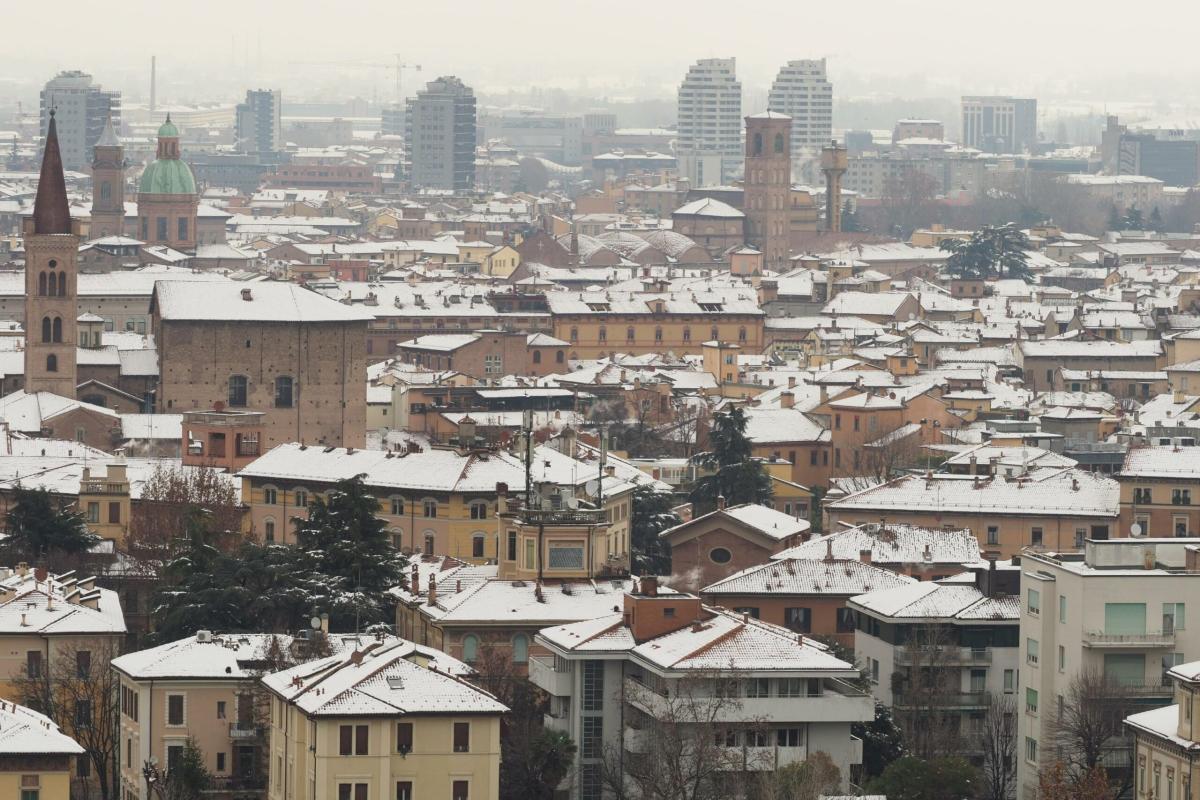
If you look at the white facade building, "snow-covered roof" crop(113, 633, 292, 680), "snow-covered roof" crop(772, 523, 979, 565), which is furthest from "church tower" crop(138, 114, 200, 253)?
the white facade building

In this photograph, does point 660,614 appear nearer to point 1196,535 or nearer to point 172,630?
point 172,630

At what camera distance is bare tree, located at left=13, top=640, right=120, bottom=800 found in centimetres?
4905

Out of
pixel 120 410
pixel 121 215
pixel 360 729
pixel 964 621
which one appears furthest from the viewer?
pixel 121 215

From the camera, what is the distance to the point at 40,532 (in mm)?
62156

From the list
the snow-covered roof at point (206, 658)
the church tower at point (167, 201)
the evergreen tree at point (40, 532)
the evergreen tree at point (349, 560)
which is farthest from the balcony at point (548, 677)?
the church tower at point (167, 201)

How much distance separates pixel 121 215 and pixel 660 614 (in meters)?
102

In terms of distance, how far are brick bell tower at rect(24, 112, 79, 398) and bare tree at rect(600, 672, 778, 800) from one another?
137ft

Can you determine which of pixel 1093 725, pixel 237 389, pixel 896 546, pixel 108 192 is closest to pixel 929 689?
pixel 1093 725

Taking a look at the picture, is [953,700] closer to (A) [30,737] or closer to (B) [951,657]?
(B) [951,657]

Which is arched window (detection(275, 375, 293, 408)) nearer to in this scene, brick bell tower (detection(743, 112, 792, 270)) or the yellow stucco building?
the yellow stucco building

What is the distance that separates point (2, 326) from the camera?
344ft

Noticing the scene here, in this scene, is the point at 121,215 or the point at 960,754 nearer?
the point at 960,754

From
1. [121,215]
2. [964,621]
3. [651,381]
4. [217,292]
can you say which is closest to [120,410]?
[217,292]

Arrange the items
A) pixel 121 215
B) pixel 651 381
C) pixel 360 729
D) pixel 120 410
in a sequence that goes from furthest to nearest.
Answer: pixel 121 215 → pixel 651 381 → pixel 120 410 → pixel 360 729
